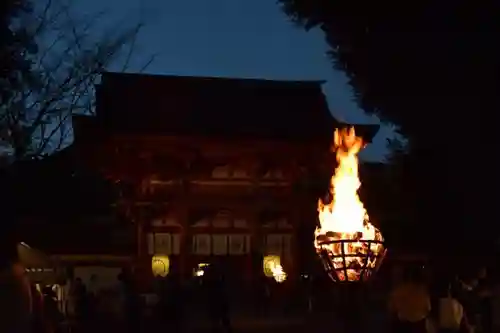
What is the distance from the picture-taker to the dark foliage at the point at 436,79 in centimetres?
1447

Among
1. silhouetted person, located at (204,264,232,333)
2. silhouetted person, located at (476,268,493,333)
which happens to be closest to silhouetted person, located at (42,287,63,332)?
silhouetted person, located at (204,264,232,333)

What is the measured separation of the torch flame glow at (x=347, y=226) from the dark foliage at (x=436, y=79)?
6.15 meters

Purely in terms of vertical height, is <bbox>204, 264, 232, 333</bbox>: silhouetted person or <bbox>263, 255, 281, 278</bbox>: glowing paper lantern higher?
<bbox>263, 255, 281, 278</bbox>: glowing paper lantern

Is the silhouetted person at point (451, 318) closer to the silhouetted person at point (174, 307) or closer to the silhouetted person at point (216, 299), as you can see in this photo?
the silhouetted person at point (216, 299)

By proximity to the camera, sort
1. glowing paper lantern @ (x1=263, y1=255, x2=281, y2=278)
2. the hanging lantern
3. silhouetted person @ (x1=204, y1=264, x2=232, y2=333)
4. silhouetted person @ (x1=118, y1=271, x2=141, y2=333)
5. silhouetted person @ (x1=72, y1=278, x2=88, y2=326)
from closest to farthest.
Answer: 1. silhouetted person @ (x1=204, y1=264, x2=232, y2=333)
2. silhouetted person @ (x1=118, y1=271, x2=141, y2=333)
3. silhouetted person @ (x1=72, y1=278, x2=88, y2=326)
4. the hanging lantern
5. glowing paper lantern @ (x1=263, y1=255, x2=281, y2=278)

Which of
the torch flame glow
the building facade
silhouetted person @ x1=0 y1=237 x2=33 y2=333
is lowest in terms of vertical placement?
silhouetted person @ x1=0 y1=237 x2=33 y2=333

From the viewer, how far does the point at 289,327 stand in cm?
1819

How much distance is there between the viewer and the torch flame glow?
7.45m

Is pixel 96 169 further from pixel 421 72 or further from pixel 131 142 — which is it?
pixel 421 72

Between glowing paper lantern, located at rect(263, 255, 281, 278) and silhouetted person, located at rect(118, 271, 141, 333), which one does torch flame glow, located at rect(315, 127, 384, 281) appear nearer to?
silhouetted person, located at rect(118, 271, 141, 333)

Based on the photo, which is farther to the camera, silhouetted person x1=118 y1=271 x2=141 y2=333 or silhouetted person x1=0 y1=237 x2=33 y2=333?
silhouetted person x1=118 y1=271 x2=141 y2=333

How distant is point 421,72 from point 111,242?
13.7 m

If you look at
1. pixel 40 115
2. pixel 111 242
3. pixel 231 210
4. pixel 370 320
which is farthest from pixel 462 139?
pixel 111 242

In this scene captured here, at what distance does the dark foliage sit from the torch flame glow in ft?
20.2
